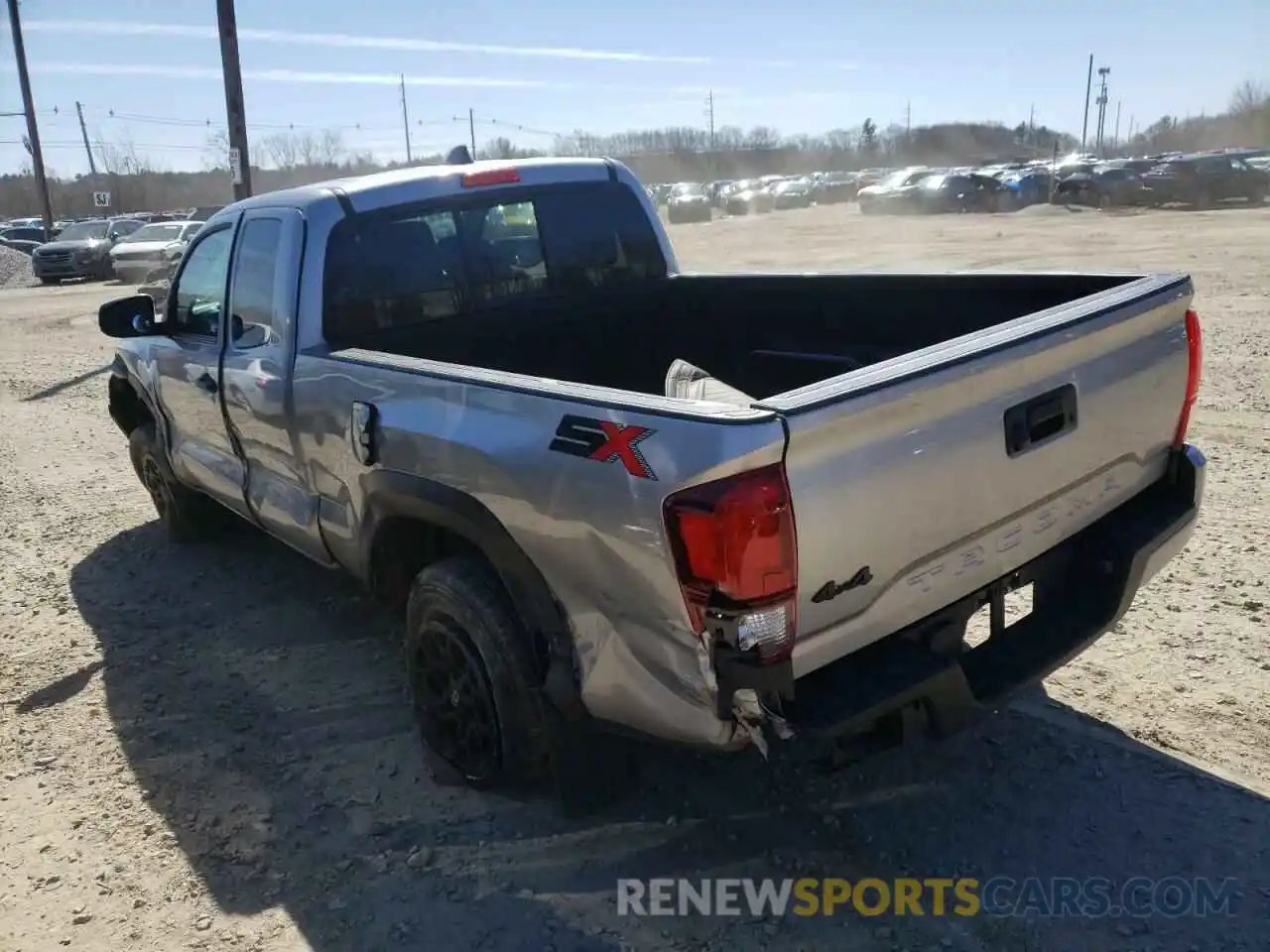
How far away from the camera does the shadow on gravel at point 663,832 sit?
268 cm

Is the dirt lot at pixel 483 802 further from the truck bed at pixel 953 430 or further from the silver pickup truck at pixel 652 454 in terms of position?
the truck bed at pixel 953 430

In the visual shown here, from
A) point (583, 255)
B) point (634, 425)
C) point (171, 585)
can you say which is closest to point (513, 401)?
point (634, 425)

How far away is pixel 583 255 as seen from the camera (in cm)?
454

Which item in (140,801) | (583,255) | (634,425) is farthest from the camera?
(583,255)

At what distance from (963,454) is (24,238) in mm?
52148

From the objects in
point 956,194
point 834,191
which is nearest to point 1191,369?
point 956,194

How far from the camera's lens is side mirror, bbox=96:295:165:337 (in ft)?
16.0

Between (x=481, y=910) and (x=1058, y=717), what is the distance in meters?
2.06

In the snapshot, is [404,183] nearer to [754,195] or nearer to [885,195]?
A: [885,195]

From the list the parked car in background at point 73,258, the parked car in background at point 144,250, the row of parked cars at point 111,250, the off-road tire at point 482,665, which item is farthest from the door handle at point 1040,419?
the parked car in background at point 73,258

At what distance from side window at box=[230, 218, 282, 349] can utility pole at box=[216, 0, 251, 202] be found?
9.84 m

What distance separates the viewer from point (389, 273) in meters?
3.96

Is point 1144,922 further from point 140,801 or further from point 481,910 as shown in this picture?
point 140,801

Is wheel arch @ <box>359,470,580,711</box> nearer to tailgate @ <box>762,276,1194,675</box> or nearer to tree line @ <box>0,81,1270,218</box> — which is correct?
tailgate @ <box>762,276,1194,675</box>
